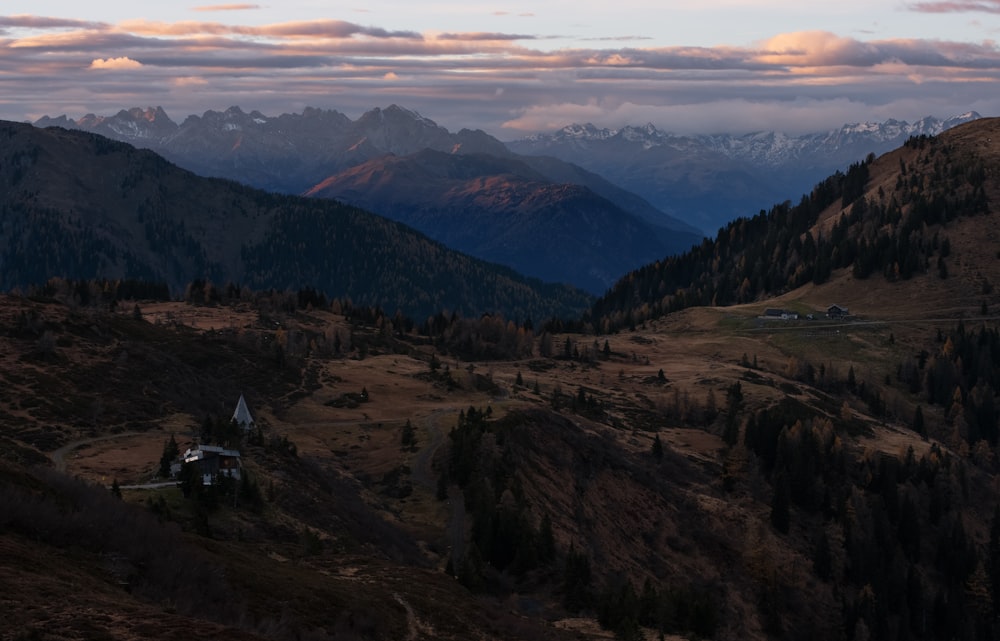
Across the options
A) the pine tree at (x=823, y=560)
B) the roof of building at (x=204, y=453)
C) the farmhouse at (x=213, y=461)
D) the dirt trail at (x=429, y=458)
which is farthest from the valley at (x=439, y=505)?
the farmhouse at (x=213, y=461)

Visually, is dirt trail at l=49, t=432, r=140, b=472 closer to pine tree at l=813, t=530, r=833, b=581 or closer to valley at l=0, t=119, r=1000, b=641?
valley at l=0, t=119, r=1000, b=641

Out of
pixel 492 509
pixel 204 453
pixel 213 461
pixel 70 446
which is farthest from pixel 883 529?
pixel 70 446

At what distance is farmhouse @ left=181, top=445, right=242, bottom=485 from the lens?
91250 mm

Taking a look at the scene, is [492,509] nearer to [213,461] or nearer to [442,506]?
[442,506]

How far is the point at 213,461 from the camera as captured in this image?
9338 cm

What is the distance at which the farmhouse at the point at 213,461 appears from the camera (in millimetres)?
91250

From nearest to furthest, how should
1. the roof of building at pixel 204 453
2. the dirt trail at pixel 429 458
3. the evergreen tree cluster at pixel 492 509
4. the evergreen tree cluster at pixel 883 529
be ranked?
the roof of building at pixel 204 453, the evergreen tree cluster at pixel 492 509, the dirt trail at pixel 429 458, the evergreen tree cluster at pixel 883 529

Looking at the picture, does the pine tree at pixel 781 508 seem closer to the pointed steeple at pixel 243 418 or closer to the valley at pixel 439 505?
the valley at pixel 439 505

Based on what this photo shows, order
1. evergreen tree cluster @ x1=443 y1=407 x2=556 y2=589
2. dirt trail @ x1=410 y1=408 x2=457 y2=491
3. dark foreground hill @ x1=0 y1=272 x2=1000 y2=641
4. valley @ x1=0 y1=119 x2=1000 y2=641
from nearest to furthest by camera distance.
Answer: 1. dark foreground hill @ x1=0 y1=272 x2=1000 y2=641
2. valley @ x1=0 y1=119 x2=1000 y2=641
3. evergreen tree cluster @ x1=443 y1=407 x2=556 y2=589
4. dirt trail @ x1=410 y1=408 x2=457 y2=491

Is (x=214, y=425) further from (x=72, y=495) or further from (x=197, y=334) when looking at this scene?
(x=197, y=334)

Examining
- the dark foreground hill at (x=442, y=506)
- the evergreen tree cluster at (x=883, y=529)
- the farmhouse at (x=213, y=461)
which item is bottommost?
the evergreen tree cluster at (x=883, y=529)

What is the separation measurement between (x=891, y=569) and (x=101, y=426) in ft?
336

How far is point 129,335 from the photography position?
154875mm

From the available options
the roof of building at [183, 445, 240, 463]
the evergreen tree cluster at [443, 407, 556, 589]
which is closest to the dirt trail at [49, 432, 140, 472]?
the roof of building at [183, 445, 240, 463]
